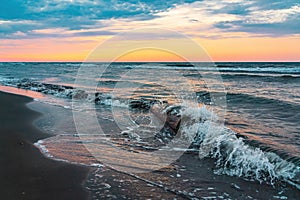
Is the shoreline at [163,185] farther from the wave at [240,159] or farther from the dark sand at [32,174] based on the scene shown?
the wave at [240,159]

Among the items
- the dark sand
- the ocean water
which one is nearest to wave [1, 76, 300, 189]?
the ocean water

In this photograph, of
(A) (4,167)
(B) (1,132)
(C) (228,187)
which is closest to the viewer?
(C) (228,187)

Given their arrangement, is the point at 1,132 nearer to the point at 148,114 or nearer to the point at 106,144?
the point at 106,144

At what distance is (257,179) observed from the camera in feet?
15.3

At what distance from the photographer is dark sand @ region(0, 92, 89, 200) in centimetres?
379

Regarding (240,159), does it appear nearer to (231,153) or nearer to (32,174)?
(231,153)

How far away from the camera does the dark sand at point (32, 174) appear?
12.4 ft

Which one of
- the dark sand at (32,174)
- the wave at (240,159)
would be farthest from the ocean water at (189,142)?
the dark sand at (32,174)

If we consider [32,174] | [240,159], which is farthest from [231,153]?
[32,174]

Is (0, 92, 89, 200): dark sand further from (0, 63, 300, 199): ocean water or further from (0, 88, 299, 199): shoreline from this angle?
(0, 63, 300, 199): ocean water

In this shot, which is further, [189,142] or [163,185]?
[189,142]

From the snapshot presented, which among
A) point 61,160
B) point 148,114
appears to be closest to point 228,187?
point 61,160

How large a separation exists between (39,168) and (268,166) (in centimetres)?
380

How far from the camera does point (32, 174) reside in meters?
4.42
